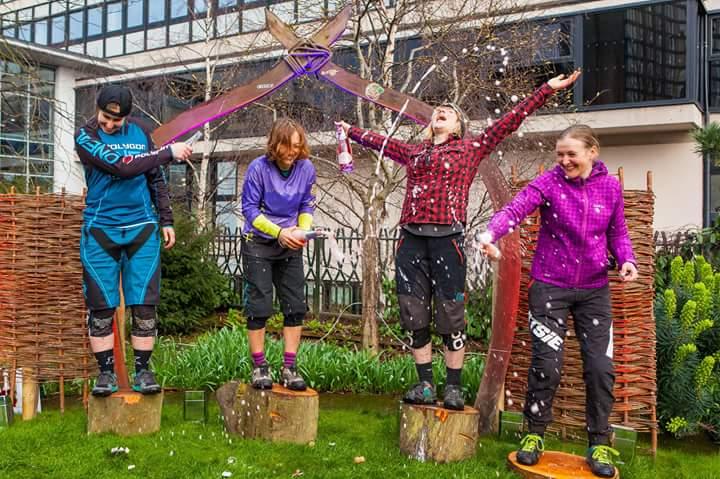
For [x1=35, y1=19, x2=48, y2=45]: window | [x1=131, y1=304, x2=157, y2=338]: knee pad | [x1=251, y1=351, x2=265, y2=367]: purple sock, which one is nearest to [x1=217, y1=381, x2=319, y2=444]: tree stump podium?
[x1=251, y1=351, x2=265, y2=367]: purple sock

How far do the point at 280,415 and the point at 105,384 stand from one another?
3.51 ft

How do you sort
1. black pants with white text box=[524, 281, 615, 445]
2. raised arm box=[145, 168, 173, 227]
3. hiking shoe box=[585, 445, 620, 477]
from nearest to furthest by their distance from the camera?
hiking shoe box=[585, 445, 620, 477] < black pants with white text box=[524, 281, 615, 445] < raised arm box=[145, 168, 173, 227]

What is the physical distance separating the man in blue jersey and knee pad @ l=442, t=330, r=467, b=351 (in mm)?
1800

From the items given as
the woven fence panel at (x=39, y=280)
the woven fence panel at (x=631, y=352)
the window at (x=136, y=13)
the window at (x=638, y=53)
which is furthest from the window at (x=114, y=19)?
the woven fence panel at (x=631, y=352)

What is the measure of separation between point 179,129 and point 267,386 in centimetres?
177

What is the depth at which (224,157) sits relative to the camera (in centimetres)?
1209

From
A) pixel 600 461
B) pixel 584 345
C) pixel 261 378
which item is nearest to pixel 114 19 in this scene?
pixel 261 378

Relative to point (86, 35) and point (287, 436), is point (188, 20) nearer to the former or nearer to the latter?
point (86, 35)

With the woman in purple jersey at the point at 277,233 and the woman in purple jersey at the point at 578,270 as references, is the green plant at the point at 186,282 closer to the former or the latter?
the woman in purple jersey at the point at 277,233

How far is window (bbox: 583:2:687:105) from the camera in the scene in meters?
12.6

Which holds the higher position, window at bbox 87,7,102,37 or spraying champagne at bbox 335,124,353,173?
window at bbox 87,7,102,37

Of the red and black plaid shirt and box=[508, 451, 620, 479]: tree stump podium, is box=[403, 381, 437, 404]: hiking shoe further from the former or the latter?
the red and black plaid shirt

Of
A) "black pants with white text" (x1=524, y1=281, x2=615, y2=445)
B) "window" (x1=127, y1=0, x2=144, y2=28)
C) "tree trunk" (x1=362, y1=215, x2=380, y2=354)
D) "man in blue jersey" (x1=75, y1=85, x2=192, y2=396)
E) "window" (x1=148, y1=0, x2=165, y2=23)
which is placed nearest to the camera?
"black pants with white text" (x1=524, y1=281, x2=615, y2=445)

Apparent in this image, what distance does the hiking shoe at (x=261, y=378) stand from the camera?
3.96 m
